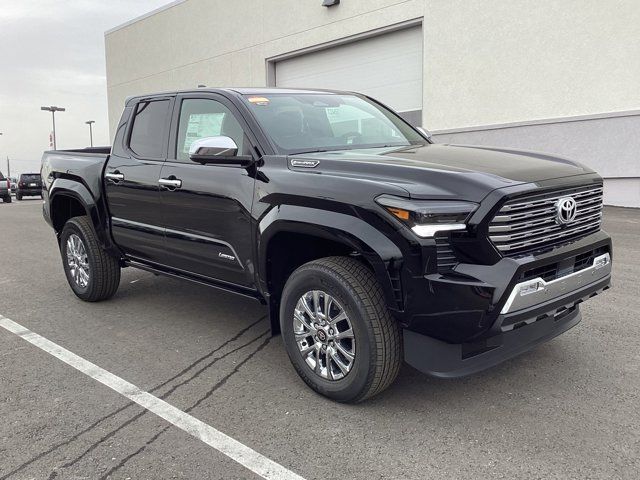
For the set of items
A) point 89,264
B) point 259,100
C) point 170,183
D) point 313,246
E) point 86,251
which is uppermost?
point 259,100

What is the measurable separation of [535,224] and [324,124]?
5.98 feet

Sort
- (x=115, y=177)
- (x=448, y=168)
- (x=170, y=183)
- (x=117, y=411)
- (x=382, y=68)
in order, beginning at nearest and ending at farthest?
(x=448, y=168)
(x=117, y=411)
(x=170, y=183)
(x=115, y=177)
(x=382, y=68)

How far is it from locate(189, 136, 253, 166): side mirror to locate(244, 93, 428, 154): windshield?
0.27 metres

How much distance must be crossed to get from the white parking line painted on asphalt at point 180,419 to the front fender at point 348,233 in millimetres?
988

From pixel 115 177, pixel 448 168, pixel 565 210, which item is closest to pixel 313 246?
pixel 448 168

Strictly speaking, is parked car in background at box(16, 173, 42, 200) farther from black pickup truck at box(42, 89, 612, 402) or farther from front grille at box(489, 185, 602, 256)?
front grille at box(489, 185, 602, 256)

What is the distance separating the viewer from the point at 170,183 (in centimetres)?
432

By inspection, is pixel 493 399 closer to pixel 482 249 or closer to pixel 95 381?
pixel 482 249

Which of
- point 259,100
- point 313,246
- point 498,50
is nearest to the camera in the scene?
point 313,246

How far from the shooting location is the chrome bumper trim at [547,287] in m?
2.79

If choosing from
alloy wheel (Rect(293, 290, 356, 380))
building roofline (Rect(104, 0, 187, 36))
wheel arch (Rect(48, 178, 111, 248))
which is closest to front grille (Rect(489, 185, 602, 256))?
alloy wheel (Rect(293, 290, 356, 380))

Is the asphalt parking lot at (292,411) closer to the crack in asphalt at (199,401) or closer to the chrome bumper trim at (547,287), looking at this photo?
the crack in asphalt at (199,401)

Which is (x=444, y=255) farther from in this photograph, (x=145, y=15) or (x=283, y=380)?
(x=145, y=15)

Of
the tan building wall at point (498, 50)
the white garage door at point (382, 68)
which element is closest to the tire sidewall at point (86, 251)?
the tan building wall at point (498, 50)
